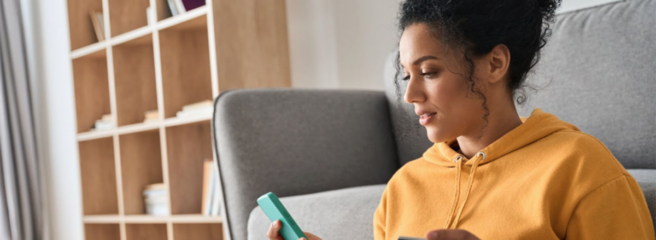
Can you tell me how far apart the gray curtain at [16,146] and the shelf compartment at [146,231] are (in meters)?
0.83

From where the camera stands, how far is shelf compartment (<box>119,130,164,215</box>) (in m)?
2.74

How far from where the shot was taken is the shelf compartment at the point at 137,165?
274cm

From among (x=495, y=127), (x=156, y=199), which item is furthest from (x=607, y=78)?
(x=156, y=199)

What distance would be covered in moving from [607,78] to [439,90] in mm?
547

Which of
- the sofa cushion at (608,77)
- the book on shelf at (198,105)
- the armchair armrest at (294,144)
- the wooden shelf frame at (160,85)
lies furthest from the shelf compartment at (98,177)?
the sofa cushion at (608,77)

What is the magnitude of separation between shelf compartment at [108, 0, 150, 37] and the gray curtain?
0.89 meters

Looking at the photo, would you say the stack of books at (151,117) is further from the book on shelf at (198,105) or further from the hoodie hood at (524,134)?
the hoodie hood at (524,134)

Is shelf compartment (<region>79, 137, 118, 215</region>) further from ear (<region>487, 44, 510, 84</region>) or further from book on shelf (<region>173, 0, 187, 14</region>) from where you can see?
ear (<region>487, 44, 510, 84</region>)

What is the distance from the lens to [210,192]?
230 centimetres

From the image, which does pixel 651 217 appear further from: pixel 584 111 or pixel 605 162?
pixel 584 111

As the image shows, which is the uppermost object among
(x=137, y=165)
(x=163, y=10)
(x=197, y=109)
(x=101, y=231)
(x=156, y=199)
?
(x=163, y=10)

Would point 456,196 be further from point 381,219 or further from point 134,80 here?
point 134,80

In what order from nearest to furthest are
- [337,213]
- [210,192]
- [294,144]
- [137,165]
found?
[337,213] < [294,144] < [210,192] < [137,165]

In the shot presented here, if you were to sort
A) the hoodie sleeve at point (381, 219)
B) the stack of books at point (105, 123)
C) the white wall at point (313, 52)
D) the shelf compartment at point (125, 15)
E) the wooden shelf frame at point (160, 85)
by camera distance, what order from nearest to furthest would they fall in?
the hoodie sleeve at point (381, 219) → the wooden shelf frame at point (160, 85) → the white wall at point (313, 52) → the shelf compartment at point (125, 15) → the stack of books at point (105, 123)
